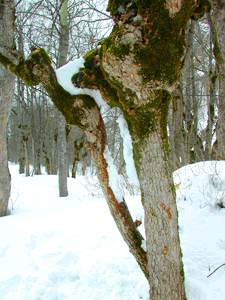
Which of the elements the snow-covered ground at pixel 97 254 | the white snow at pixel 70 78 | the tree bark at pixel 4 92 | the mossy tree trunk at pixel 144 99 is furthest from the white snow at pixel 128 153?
the tree bark at pixel 4 92

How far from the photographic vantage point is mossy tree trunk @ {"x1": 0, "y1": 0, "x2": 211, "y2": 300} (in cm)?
126

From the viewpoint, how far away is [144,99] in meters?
1.37

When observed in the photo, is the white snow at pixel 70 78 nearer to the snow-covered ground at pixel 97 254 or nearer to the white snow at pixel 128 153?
the white snow at pixel 128 153

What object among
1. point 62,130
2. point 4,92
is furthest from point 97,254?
point 62,130

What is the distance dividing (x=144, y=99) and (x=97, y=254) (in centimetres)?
224

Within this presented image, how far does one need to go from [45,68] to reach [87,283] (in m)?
2.25

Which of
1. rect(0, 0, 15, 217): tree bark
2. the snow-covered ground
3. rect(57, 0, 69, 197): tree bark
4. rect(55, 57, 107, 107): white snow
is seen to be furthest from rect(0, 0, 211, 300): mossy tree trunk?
rect(57, 0, 69, 197): tree bark

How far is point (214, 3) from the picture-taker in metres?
2.88

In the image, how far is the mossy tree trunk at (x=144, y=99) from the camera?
1.26 metres

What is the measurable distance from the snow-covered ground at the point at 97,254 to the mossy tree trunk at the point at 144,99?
0.60 meters

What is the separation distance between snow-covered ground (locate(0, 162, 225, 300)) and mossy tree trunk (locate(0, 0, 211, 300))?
0.60 metres

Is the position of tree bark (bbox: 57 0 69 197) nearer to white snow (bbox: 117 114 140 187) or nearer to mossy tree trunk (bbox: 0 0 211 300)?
mossy tree trunk (bbox: 0 0 211 300)

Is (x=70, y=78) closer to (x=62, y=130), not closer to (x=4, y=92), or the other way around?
(x=4, y=92)

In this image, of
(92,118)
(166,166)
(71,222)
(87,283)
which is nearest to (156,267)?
(166,166)
